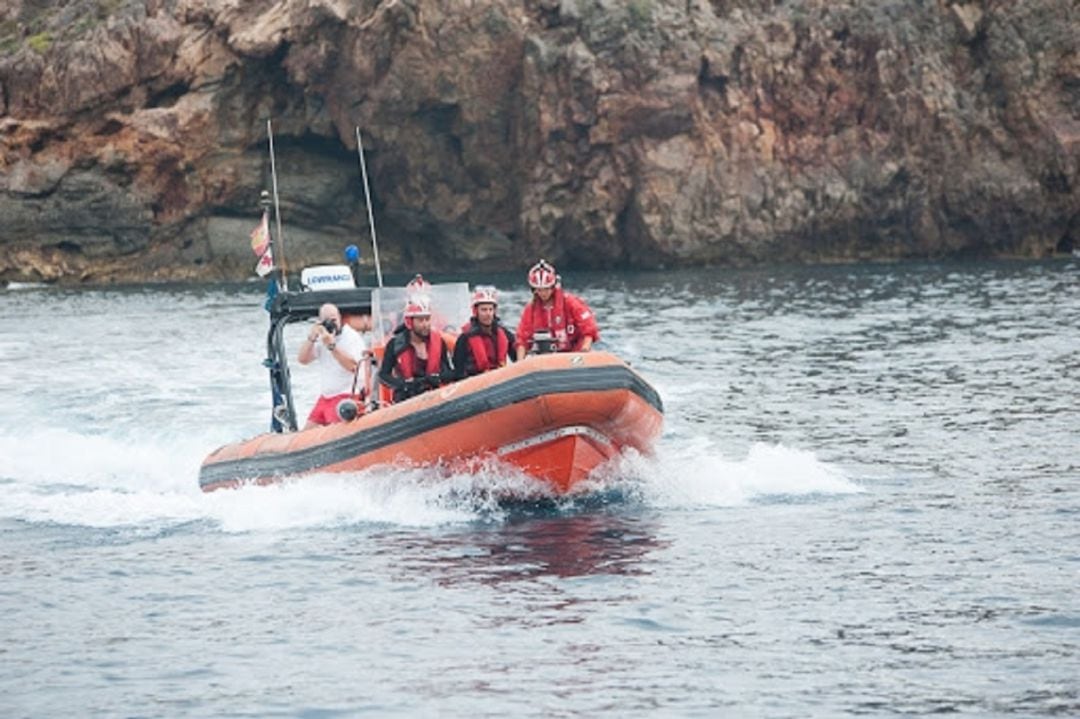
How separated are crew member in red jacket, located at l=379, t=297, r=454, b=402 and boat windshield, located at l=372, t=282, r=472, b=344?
0.56 metres

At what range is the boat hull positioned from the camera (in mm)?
15062

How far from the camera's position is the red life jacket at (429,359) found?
16.3 meters

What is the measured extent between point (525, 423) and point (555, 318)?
5.34 feet

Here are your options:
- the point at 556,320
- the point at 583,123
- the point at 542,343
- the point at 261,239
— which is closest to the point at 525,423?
the point at 542,343

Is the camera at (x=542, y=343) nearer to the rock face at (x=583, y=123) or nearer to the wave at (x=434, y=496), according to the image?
the wave at (x=434, y=496)

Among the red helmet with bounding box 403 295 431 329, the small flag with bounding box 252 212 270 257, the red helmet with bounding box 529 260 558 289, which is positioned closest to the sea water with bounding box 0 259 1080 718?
the red helmet with bounding box 403 295 431 329

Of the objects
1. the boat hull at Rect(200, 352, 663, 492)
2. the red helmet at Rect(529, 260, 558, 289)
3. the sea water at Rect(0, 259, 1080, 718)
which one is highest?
the red helmet at Rect(529, 260, 558, 289)

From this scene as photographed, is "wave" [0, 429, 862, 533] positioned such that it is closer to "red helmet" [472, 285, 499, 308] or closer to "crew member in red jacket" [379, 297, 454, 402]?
"crew member in red jacket" [379, 297, 454, 402]

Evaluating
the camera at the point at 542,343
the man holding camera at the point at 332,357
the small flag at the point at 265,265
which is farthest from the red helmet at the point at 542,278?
the small flag at the point at 265,265

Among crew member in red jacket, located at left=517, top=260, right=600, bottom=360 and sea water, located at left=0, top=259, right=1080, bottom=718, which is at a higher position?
crew member in red jacket, located at left=517, top=260, right=600, bottom=360

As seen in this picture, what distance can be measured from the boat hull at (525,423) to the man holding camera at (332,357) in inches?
49.6

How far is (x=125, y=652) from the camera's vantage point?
37.7ft

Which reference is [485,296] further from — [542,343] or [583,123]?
[583,123]

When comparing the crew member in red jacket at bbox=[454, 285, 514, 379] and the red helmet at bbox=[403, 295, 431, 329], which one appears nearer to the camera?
the red helmet at bbox=[403, 295, 431, 329]
